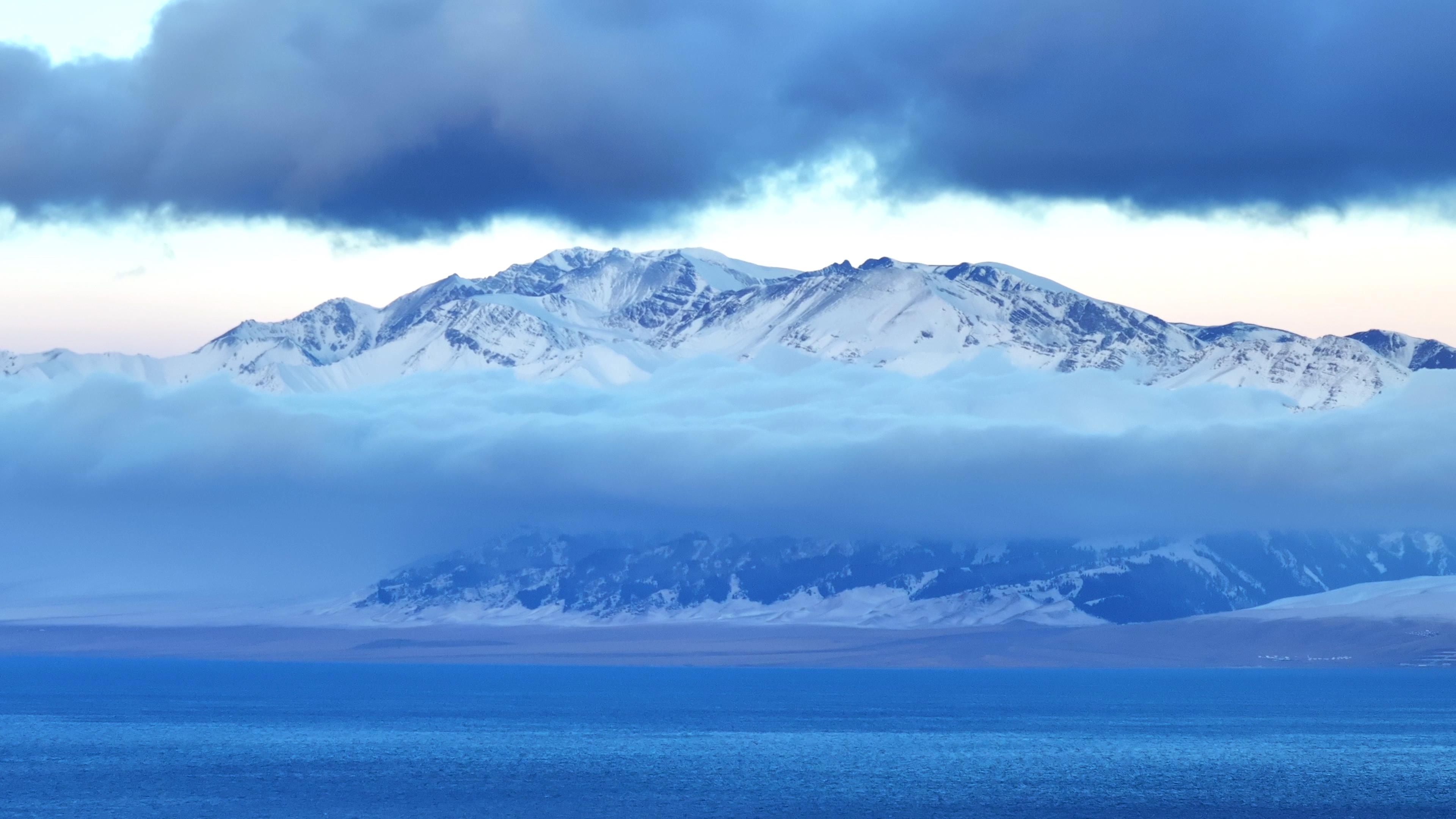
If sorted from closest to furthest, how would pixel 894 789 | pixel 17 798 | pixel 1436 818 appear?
1. pixel 1436 818
2. pixel 17 798
3. pixel 894 789

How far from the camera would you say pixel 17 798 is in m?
177

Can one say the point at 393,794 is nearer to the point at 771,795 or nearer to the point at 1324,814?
the point at 771,795

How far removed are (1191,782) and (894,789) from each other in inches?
1260

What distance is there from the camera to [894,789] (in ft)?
625

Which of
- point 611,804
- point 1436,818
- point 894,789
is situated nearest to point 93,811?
point 611,804

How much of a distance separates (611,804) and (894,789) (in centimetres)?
3001

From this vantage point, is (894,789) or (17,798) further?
(894,789)

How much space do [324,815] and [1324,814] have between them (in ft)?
283

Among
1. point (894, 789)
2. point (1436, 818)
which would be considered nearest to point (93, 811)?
point (894, 789)

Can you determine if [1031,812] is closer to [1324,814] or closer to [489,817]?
[1324,814]

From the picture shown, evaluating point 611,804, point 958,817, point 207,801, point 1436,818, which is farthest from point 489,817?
point 1436,818

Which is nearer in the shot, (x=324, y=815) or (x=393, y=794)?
(x=324, y=815)

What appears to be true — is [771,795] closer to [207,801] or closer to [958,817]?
[958,817]

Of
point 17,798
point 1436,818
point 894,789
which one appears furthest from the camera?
point 894,789
